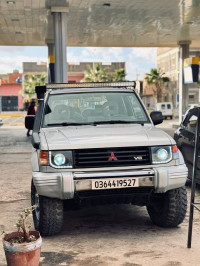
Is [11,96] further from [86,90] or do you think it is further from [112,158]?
[112,158]

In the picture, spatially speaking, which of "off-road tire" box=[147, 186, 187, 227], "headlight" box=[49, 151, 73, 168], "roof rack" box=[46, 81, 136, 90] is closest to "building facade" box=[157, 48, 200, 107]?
"roof rack" box=[46, 81, 136, 90]

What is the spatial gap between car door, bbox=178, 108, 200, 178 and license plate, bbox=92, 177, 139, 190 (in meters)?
3.10

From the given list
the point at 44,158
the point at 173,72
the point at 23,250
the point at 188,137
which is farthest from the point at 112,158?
the point at 173,72

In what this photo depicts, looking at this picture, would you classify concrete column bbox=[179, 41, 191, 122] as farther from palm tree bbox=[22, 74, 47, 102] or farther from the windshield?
palm tree bbox=[22, 74, 47, 102]

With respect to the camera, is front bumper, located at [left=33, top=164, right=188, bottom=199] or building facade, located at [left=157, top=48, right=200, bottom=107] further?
building facade, located at [left=157, top=48, right=200, bottom=107]

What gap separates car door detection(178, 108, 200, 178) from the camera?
25.0 ft

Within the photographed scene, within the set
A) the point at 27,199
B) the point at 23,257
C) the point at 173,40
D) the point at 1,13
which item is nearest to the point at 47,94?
the point at 27,199

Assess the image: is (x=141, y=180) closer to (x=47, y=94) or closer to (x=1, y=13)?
(x=47, y=94)

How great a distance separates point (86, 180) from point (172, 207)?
1.20 m

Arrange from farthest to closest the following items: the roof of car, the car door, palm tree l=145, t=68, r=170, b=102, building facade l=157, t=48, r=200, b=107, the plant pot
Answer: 1. palm tree l=145, t=68, r=170, b=102
2. building facade l=157, t=48, r=200, b=107
3. the car door
4. the roof of car
5. the plant pot

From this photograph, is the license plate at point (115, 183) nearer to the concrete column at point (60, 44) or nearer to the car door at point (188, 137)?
the car door at point (188, 137)

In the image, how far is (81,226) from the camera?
18.1 feet

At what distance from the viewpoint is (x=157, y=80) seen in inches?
2559

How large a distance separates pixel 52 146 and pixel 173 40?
25895mm
